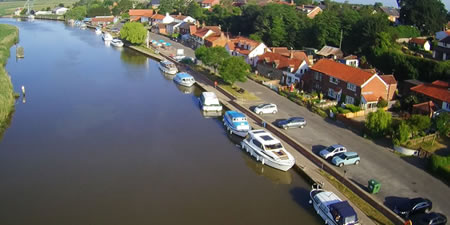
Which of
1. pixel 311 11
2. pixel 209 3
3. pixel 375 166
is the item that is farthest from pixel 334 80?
pixel 209 3

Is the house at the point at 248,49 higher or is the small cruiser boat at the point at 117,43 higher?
the house at the point at 248,49

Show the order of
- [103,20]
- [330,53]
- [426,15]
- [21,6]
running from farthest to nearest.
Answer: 1. [21,6]
2. [103,20]
3. [426,15]
4. [330,53]

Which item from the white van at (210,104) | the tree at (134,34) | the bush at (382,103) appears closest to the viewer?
the bush at (382,103)

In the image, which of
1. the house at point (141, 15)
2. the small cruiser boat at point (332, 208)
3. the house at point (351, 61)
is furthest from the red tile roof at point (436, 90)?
the house at point (141, 15)

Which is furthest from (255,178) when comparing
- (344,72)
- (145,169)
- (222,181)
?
(344,72)

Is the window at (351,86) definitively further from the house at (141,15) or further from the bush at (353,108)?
the house at (141,15)

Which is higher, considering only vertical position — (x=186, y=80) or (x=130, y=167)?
(x=186, y=80)

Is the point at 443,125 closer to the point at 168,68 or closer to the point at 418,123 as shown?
the point at 418,123
